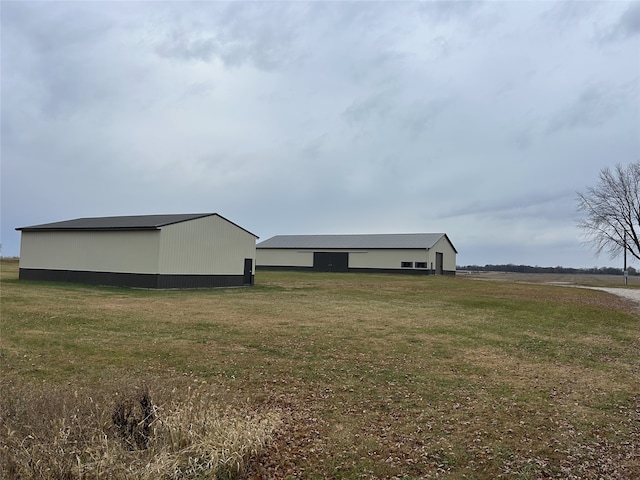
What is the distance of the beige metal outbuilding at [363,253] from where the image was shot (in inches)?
2144

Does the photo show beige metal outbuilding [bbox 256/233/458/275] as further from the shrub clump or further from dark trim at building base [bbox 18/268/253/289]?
the shrub clump

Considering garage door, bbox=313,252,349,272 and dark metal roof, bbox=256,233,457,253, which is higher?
dark metal roof, bbox=256,233,457,253

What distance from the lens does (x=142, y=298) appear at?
2191 cm

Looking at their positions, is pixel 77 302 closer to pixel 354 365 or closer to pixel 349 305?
pixel 349 305

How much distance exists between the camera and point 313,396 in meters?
7.98

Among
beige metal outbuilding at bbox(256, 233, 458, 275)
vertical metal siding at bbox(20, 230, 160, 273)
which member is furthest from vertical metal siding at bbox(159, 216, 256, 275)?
beige metal outbuilding at bbox(256, 233, 458, 275)

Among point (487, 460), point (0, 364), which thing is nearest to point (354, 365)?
point (487, 460)

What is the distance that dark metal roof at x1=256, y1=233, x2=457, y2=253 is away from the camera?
5599cm

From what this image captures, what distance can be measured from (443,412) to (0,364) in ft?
26.6

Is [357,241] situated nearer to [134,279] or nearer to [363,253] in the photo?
[363,253]

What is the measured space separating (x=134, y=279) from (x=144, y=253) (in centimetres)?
163

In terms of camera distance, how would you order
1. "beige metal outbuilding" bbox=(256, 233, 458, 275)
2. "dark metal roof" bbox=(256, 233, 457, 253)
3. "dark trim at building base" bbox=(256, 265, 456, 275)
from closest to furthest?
"dark trim at building base" bbox=(256, 265, 456, 275) → "beige metal outbuilding" bbox=(256, 233, 458, 275) → "dark metal roof" bbox=(256, 233, 457, 253)

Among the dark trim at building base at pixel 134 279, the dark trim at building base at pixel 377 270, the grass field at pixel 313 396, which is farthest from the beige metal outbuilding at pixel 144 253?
the dark trim at building base at pixel 377 270

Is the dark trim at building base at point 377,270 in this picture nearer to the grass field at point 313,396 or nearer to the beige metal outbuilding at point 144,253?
the beige metal outbuilding at point 144,253
